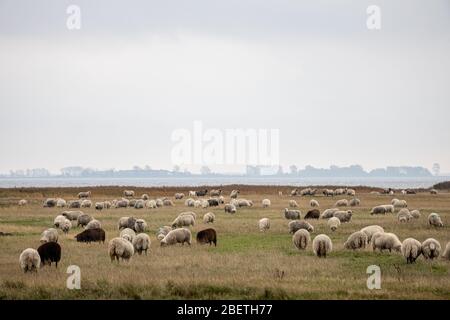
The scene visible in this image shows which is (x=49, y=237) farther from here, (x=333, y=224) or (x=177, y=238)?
(x=333, y=224)

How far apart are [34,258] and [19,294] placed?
4553 millimetres

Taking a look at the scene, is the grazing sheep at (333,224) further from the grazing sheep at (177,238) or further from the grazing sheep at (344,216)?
the grazing sheep at (177,238)

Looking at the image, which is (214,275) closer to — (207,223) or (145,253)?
(145,253)

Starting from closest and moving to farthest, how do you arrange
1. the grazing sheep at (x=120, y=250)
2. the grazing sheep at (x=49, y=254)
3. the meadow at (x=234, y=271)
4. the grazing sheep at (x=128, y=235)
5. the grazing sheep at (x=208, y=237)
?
the meadow at (x=234, y=271) < the grazing sheep at (x=49, y=254) < the grazing sheep at (x=120, y=250) < the grazing sheep at (x=128, y=235) < the grazing sheep at (x=208, y=237)

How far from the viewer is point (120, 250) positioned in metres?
24.2

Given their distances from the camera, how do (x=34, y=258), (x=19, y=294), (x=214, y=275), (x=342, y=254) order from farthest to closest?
(x=342, y=254) → (x=34, y=258) → (x=214, y=275) → (x=19, y=294)

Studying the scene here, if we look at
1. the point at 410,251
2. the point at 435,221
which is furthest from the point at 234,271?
the point at 435,221

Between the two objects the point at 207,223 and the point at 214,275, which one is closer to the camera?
the point at 214,275

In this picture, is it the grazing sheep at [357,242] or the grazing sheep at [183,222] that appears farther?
the grazing sheep at [183,222]

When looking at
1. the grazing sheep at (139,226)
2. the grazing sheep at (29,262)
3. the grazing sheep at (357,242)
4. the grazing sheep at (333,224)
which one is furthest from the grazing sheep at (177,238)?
the grazing sheep at (333,224)

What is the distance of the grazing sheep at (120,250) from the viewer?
79.5 feet
